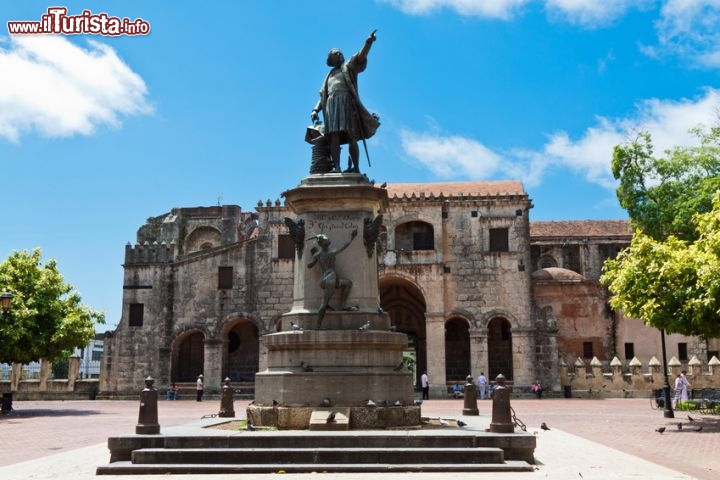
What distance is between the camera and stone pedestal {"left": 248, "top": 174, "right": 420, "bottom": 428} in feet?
38.8

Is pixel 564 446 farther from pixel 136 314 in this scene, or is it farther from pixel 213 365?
pixel 136 314

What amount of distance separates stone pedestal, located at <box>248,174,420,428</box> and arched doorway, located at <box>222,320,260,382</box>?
1094 inches

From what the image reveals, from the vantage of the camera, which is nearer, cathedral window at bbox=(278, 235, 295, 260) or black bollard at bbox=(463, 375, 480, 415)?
black bollard at bbox=(463, 375, 480, 415)

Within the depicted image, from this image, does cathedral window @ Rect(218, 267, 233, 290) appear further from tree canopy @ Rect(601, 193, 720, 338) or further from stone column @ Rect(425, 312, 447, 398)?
tree canopy @ Rect(601, 193, 720, 338)

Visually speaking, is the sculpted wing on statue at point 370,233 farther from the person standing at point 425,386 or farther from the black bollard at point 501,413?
the person standing at point 425,386

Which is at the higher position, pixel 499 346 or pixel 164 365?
pixel 499 346

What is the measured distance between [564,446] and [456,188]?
28331mm

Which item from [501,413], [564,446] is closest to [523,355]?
[564,446]

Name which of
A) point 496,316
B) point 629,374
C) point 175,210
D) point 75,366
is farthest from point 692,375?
point 175,210

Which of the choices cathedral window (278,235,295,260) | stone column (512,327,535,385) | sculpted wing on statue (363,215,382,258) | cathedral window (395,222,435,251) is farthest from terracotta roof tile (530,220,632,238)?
sculpted wing on statue (363,215,382,258)

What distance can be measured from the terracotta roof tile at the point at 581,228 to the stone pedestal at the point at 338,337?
3710cm

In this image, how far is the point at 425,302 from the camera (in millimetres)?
36688

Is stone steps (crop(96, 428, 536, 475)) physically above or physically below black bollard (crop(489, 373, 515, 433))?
below

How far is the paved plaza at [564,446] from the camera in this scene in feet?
32.9
